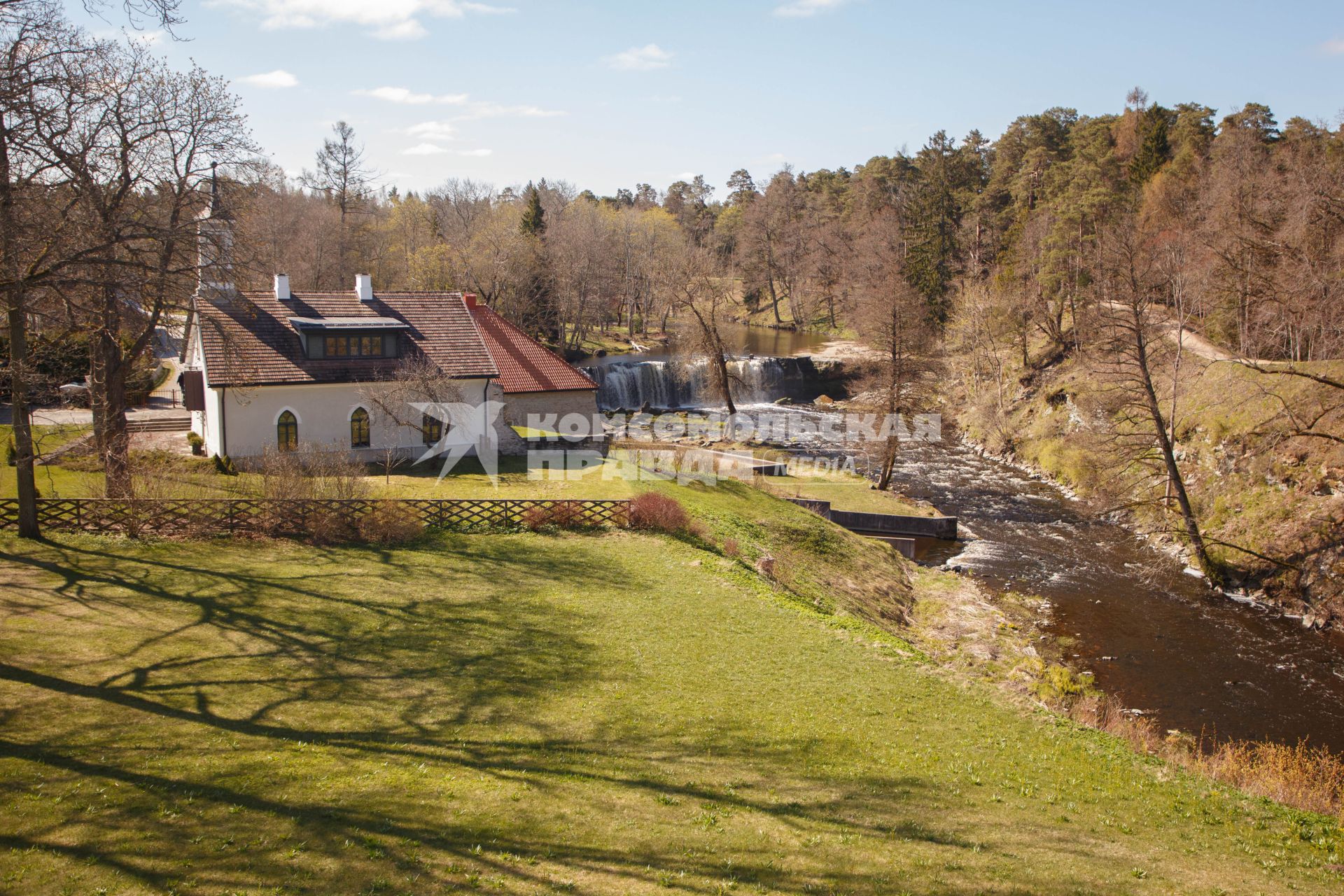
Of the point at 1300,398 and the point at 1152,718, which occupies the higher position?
the point at 1300,398

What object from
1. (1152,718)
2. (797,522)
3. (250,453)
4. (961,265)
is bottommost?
(1152,718)

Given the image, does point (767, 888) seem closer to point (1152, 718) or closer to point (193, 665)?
point (193, 665)

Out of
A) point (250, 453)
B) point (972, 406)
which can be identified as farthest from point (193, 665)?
point (972, 406)

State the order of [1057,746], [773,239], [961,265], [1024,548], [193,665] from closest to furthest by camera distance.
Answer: [193,665], [1057,746], [1024,548], [961,265], [773,239]

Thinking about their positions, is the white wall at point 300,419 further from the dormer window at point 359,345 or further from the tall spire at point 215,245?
the tall spire at point 215,245

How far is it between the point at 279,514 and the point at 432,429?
11027mm

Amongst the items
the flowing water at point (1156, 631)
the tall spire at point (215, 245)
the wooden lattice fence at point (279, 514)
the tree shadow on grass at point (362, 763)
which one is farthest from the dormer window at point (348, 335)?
the flowing water at point (1156, 631)

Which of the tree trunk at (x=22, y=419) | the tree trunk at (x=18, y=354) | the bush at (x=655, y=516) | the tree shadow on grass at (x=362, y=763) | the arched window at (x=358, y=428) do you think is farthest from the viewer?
the arched window at (x=358, y=428)

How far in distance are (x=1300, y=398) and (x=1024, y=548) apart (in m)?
10.9

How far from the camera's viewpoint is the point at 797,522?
2758cm

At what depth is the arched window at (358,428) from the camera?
3028cm

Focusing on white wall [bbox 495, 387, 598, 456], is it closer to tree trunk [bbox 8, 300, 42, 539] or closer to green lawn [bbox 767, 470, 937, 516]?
green lawn [bbox 767, 470, 937, 516]

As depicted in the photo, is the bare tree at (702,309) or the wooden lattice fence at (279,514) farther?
the bare tree at (702,309)

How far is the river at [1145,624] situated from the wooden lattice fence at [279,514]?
44.3 feet
